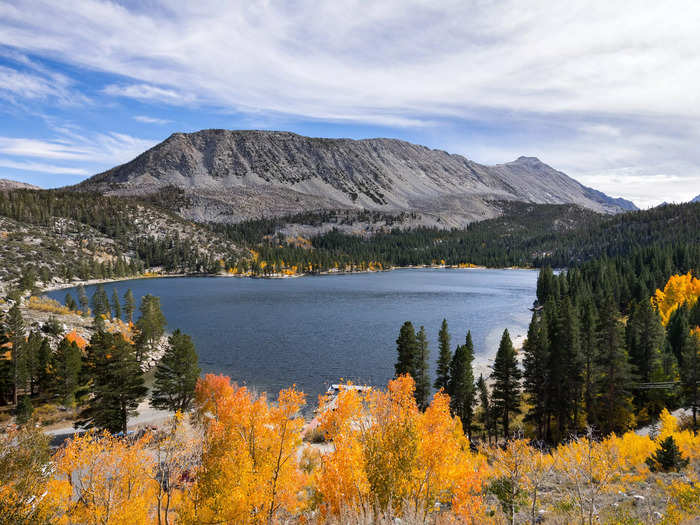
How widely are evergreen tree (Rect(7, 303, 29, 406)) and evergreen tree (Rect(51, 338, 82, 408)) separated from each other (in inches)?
128

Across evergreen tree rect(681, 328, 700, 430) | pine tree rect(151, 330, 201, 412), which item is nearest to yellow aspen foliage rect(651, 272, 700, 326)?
evergreen tree rect(681, 328, 700, 430)

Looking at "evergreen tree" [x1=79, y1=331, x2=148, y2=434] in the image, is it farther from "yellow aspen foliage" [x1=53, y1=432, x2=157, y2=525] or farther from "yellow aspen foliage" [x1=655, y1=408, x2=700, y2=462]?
"yellow aspen foliage" [x1=655, y1=408, x2=700, y2=462]

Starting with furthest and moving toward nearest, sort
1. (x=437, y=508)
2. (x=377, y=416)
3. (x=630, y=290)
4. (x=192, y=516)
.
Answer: (x=630, y=290), (x=377, y=416), (x=192, y=516), (x=437, y=508)

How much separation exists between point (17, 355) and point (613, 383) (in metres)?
68.2

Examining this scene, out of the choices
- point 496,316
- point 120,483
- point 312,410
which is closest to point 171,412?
point 312,410

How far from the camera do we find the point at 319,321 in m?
104

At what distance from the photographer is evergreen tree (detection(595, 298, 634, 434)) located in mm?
43094

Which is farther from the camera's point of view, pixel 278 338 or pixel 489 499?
pixel 278 338

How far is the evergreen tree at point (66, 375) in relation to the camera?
46875 mm

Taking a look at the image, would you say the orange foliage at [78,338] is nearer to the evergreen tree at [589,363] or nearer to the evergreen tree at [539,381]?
the evergreen tree at [539,381]

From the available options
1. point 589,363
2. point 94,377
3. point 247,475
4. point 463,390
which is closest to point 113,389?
point 94,377

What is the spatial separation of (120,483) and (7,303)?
74.7 m

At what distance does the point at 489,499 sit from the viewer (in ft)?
74.4

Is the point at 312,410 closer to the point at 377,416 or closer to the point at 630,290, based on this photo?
the point at 377,416
